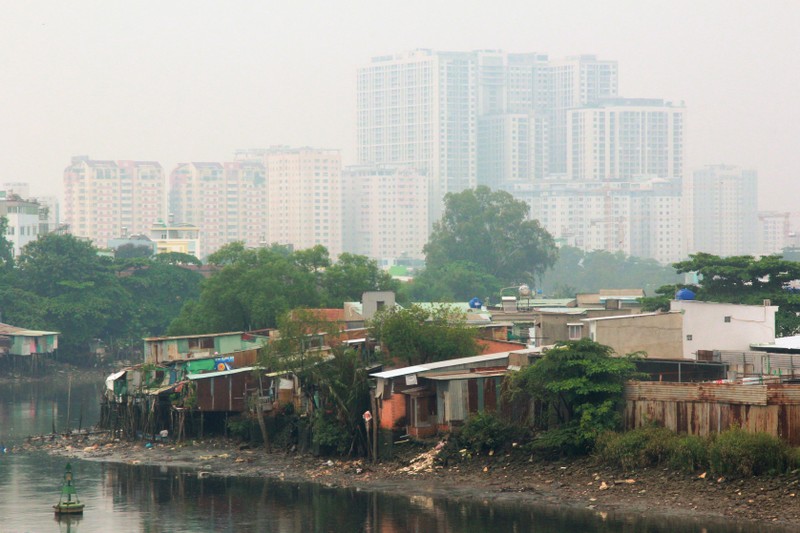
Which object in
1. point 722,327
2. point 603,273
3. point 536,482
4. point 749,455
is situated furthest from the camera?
point 603,273

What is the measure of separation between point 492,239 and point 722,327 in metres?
74.8

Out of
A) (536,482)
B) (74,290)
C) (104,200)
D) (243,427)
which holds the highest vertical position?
(104,200)

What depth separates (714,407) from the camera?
1078 inches

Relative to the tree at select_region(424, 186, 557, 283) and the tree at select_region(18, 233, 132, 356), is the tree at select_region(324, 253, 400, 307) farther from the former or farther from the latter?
the tree at select_region(424, 186, 557, 283)

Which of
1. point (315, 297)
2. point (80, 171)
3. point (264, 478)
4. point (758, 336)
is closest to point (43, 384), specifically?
point (315, 297)

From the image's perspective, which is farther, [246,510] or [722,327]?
[722,327]

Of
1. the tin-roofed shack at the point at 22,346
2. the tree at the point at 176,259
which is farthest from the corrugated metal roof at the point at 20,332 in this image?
the tree at the point at 176,259

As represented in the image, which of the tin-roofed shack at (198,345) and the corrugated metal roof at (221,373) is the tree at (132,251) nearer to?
the tin-roofed shack at (198,345)

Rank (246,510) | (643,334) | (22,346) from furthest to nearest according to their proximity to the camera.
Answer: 1. (22,346)
2. (643,334)
3. (246,510)

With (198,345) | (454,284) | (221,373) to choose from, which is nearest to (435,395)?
(221,373)

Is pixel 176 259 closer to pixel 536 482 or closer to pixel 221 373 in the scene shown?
pixel 221 373

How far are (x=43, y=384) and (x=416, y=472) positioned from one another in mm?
39855

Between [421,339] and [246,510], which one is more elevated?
[421,339]

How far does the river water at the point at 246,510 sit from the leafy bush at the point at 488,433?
2.31 m
